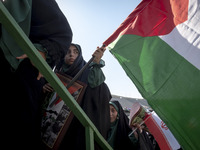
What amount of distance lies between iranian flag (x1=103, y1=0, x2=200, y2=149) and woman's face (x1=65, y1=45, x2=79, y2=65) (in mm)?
529

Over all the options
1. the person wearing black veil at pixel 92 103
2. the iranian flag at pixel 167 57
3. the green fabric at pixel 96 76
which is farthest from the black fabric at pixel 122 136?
the iranian flag at pixel 167 57

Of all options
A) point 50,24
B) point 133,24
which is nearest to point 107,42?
point 133,24

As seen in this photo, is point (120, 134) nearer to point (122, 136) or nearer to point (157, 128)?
point (122, 136)

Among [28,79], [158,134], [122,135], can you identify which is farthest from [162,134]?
[28,79]

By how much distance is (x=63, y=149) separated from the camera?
5.34ft

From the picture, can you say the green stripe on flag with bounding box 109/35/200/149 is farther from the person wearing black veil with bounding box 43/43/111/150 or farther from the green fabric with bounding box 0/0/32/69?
the green fabric with bounding box 0/0/32/69

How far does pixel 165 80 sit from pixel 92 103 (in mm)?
801

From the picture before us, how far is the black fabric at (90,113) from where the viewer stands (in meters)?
1.64

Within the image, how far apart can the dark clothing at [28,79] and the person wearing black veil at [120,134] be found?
4.52 feet

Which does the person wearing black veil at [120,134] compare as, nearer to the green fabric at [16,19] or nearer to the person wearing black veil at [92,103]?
the person wearing black veil at [92,103]

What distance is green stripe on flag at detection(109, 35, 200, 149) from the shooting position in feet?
3.99

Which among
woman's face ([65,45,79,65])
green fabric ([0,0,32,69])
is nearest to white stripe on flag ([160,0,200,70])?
woman's face ([65,45,79,65])

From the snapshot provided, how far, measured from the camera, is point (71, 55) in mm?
2100

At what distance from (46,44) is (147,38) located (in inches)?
38.6
